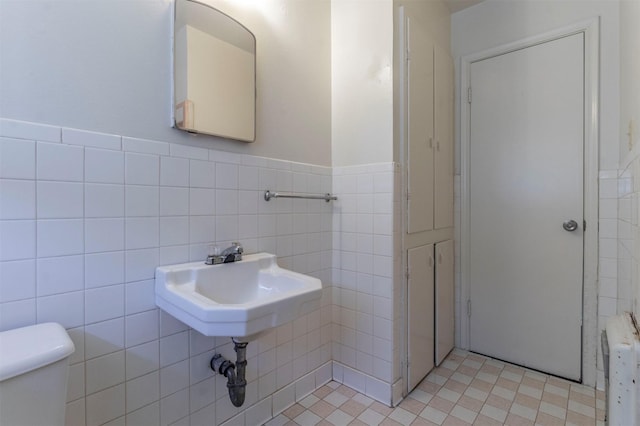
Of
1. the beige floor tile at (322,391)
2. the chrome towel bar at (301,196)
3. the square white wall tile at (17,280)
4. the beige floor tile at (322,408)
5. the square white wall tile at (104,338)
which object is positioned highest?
the chrome towel bar at (301,196)

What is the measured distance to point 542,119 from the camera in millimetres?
1940

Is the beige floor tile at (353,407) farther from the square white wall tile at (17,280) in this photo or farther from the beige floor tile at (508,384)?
the square white wall tile at (17,280)

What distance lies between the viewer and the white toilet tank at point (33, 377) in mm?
681

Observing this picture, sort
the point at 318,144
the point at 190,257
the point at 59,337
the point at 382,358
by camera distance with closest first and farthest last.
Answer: the point at 59,337, the point at 190,257, the point at 382,358, the point at 318,144

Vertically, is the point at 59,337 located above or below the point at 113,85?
below

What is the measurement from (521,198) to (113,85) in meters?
2.26

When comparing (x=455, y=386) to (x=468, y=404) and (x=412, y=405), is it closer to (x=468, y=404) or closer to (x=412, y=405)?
(x=468, y=404)

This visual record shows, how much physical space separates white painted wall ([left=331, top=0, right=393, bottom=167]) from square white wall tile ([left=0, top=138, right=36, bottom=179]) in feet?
4.45

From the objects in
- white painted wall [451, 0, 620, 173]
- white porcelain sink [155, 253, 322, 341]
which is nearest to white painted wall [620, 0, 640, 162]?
white painted wall [451, 0, 620, 173]

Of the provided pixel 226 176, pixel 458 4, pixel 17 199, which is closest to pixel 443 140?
pixel 458 4

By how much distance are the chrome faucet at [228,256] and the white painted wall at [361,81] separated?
0.84m

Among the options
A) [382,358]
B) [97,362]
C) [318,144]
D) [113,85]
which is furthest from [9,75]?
[382,358]

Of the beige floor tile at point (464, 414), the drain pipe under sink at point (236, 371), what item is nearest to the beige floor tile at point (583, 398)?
the beige floor tile at point (464, 414)

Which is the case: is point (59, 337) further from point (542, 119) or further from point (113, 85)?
point (542, 119)
